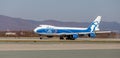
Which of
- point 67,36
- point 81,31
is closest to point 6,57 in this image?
point 67,36

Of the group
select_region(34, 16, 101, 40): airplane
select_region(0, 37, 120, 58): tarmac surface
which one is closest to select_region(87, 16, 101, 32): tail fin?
select_region(34, 16, 101, 40): airplane

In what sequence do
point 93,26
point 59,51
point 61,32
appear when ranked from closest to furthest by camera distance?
point 59,51, point 61,32, point 93,26

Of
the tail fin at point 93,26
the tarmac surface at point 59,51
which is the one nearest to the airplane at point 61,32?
the tail fin at point 93,26

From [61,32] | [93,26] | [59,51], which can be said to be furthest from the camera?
[93,26]

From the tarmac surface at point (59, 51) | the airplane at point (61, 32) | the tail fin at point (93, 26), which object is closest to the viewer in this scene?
the tarmac surface at point (59, 51)

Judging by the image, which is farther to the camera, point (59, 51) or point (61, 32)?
point (61, 32)

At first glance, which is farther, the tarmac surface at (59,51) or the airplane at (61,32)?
the airplane at (61,32)

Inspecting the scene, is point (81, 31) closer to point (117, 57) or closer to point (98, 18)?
point (98, 18)

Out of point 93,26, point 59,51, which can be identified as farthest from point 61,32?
point 59,51

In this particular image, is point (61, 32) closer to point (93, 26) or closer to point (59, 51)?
point (93, 26)

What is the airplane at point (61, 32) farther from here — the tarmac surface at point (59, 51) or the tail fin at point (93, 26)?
the tarmac surface at point (59, 51)

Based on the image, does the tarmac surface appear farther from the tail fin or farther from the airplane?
the tail fin
